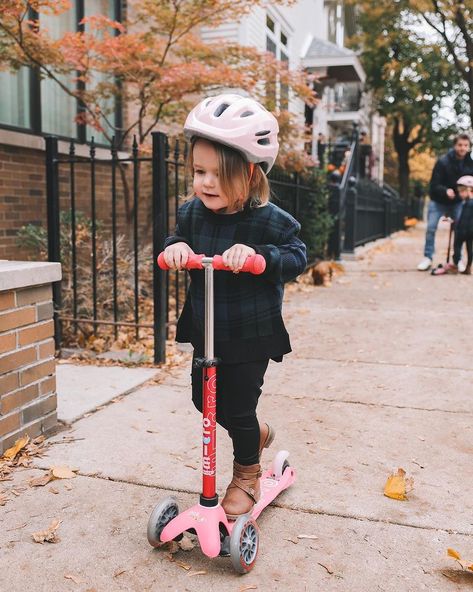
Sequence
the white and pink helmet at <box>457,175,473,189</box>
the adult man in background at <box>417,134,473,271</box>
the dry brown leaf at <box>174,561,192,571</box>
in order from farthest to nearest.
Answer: the adult man in background at <box>417,134,473,271</box>, the white and pink helmet at <box>457,175,473,189</box>, the dry brown leaf at <box>174,561,192,571</box>

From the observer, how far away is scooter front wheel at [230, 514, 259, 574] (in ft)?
6.97

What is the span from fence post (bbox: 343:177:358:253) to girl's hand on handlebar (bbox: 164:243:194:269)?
31.3 ft

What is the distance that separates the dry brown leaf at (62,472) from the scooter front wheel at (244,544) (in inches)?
40.5

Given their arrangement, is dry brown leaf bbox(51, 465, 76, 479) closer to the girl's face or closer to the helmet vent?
the girl's face

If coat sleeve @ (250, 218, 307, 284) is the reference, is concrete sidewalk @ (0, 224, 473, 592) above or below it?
below

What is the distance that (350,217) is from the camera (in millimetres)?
11547

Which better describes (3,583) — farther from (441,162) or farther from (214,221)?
(441,162)

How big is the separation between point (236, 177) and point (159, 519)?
3.94 feet

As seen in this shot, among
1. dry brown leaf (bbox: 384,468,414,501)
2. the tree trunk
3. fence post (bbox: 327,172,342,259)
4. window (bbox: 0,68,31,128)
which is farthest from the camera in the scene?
the tree trunk

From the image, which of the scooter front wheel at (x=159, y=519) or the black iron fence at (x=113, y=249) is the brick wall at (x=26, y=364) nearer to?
the black iron fence at (x=113, y=249)

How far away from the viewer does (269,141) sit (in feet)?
7.36

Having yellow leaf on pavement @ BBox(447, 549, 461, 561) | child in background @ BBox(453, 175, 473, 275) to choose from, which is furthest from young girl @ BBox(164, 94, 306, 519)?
child in background @ BBox(453, 175, 473, 275)

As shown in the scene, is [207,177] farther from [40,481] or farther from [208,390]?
[40,481]

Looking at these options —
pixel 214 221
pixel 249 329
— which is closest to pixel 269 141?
pixel 214 221
